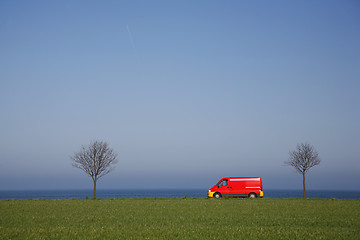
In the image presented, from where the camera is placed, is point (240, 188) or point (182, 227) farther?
point (240, 188)

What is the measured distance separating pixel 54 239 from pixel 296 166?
38601 mm

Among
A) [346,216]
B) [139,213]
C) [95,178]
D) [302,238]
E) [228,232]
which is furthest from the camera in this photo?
[95,178]

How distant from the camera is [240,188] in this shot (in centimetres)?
4459

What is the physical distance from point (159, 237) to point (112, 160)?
32882mm

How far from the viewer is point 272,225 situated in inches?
747

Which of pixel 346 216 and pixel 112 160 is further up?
pixel 112 160

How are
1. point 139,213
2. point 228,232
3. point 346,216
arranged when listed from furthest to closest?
point 139,213, point 346,216, point 228,232

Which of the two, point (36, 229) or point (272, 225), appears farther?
point (272, 225)

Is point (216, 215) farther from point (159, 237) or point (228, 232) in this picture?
point (159, 237)

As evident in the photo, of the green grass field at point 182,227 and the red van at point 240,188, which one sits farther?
the red van at point 240,188

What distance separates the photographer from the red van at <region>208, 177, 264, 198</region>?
44469 millimetres

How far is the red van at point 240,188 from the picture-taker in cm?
4447

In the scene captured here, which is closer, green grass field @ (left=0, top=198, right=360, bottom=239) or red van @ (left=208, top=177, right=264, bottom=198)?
green grass field @ (left=0, top=198, right=360, bottom=239)

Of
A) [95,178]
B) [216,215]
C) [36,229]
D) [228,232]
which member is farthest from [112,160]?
[228,232]
